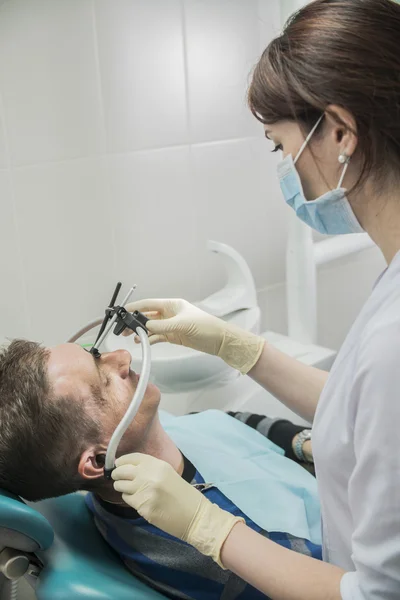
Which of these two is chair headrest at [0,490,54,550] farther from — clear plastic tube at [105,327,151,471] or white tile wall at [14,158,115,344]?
white tile wall at [14,158,115,344]

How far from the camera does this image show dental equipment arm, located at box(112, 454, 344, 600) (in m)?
0.97

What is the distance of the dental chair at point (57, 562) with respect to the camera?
1.03 metres

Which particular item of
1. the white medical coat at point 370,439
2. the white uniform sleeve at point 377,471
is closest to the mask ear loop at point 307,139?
the white medical coat at point 370,439

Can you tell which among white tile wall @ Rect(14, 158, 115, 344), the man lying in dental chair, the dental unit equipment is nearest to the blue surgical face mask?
the dental unit equipment

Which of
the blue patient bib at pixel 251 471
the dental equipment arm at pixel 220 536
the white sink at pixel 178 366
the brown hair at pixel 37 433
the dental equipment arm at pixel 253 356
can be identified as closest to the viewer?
the dental equipment arm at pixel 220 536

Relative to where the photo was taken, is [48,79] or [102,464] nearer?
[102,464]

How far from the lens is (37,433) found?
3.88 feet

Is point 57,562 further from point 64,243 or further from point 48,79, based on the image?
point 48,79

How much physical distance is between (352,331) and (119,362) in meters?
0.60

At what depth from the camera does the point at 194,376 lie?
178cm

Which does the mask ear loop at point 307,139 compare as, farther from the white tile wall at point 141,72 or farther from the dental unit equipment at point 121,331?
the white tile wall at point 141,72

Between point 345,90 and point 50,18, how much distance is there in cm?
124

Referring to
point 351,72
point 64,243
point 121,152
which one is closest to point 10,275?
point 64,243

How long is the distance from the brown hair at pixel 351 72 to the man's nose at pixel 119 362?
0.70 m
